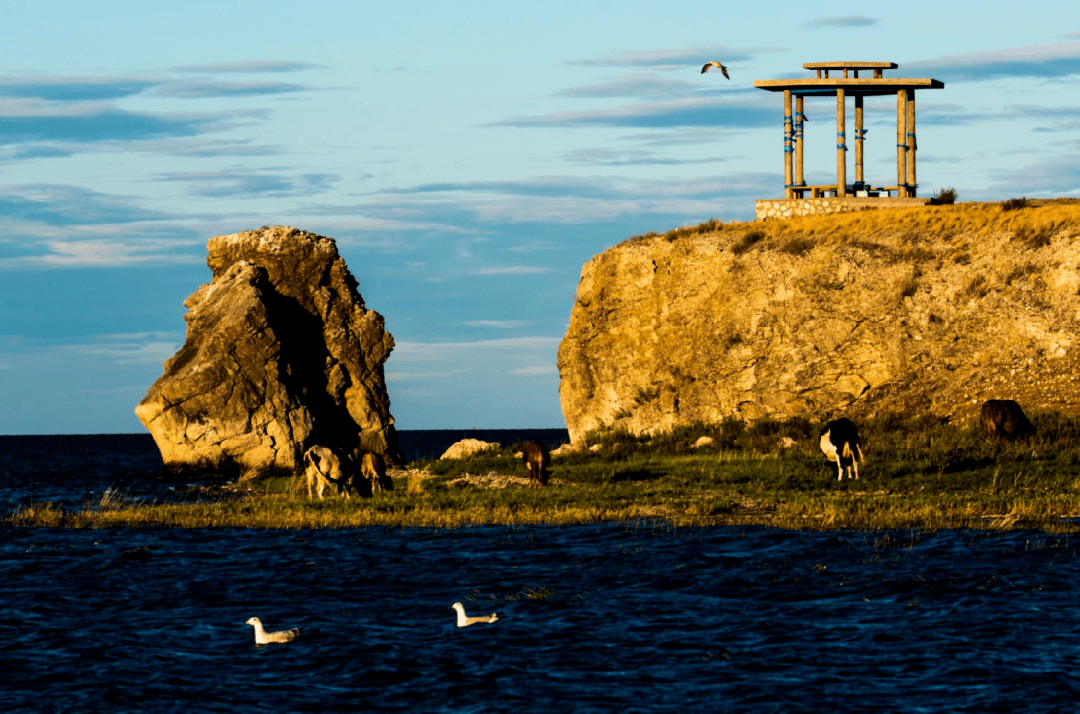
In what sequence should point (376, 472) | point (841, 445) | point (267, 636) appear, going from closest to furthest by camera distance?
1. point (267, 636)
2. point (841, 445)
3. point (376, 472)

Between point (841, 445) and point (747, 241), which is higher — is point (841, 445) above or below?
below

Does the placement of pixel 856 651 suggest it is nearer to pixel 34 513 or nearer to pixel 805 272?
pixel 34 513

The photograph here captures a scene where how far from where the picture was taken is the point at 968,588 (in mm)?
23891

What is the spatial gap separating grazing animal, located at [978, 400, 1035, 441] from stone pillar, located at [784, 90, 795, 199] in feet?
63.6

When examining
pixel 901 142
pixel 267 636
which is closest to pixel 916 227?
pixel 901 142

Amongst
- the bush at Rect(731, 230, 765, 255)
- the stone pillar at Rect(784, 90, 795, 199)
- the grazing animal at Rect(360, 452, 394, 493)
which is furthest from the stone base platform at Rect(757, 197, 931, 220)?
the grazing animal at Rect(360, 452, 394, 493)

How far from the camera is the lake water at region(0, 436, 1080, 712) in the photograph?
60.0ft

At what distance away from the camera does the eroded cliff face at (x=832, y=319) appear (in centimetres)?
5159

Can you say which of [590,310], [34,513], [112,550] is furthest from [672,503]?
[590,310]

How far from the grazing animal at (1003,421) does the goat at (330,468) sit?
63.9 ft

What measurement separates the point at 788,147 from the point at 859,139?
298cm

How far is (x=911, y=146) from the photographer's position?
59.8 metres

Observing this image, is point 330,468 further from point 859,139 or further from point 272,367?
point 859,139

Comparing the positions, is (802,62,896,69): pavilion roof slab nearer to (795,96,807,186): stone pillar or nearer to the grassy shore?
(795,96,807,186): stone pillar
